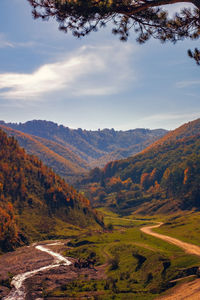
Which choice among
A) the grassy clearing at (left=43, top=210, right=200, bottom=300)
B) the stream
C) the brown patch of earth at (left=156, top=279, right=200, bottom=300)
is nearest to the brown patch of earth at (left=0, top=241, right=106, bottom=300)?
the stream

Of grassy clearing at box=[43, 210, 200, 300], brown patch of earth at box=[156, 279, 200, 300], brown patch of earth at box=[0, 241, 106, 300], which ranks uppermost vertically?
brown patch of earth at box=[156, 279, 200, 300]

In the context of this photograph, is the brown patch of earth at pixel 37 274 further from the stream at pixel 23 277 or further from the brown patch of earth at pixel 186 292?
the brown patch of earth at pixel 186 292

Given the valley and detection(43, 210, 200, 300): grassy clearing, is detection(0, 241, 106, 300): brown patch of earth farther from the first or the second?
detection(43, 210, 200, 300): grassy clearing

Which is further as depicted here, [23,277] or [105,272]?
[105,272]

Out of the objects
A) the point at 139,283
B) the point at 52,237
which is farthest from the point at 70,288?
the point at 52,237

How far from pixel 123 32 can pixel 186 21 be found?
719 centimetres

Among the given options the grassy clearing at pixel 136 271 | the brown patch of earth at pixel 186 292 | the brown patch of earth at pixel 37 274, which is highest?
the brown patch of earth at pixel 186 292

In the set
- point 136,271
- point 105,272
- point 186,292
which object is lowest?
point 105,272

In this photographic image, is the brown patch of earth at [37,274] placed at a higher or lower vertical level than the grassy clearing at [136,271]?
lower

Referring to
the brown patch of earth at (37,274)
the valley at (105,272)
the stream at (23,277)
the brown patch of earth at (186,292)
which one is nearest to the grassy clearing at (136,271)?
the valley at (105,272)

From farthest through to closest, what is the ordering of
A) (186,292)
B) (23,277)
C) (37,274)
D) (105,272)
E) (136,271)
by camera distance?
(37,274), (105,272), (23,277), (136,271), (186,292)

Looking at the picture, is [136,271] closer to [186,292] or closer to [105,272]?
[105,272]

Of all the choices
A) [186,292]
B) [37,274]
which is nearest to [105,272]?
[37,274]

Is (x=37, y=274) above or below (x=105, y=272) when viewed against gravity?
above
